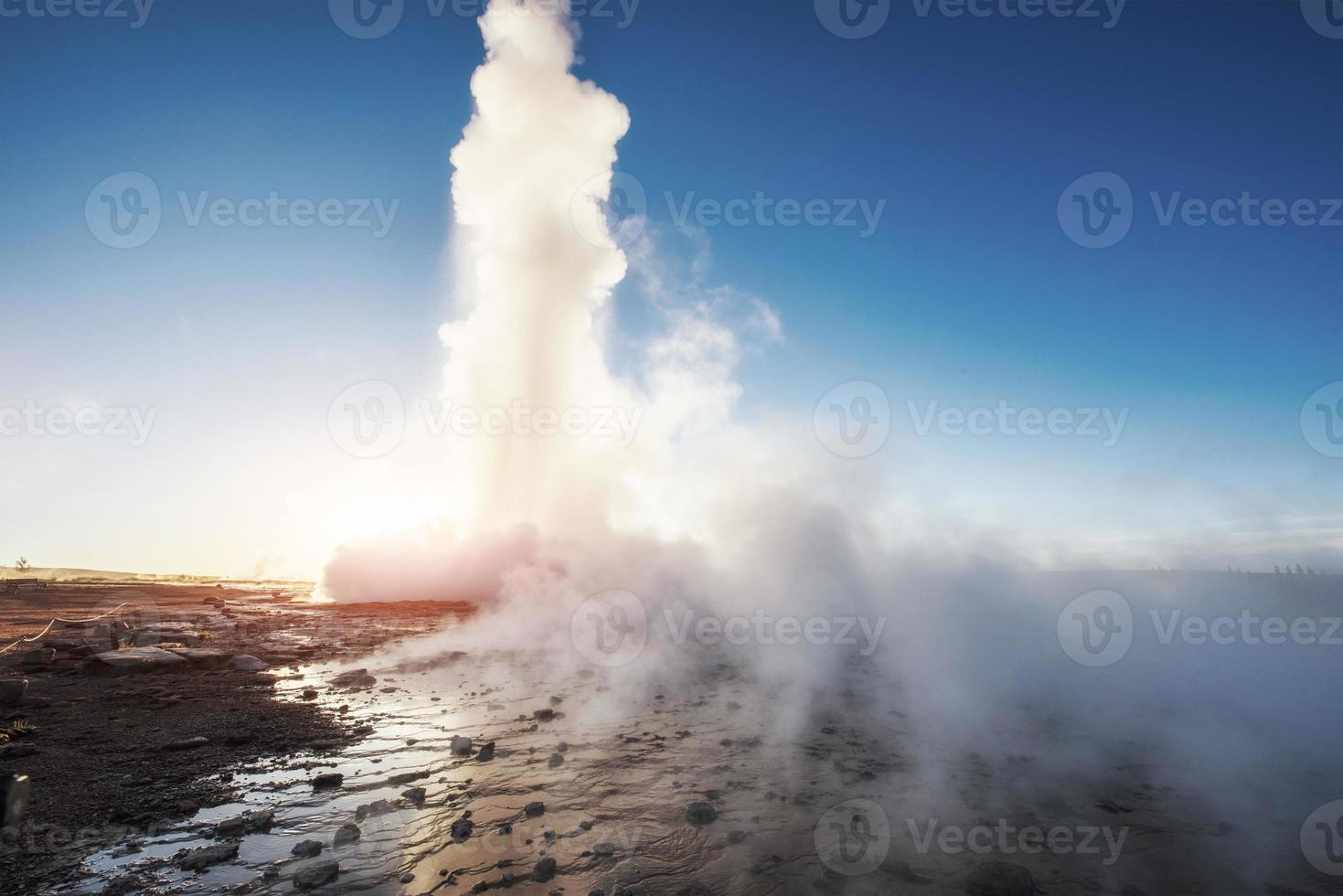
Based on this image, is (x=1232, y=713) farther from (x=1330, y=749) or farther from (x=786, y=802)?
(x=786, y=802)

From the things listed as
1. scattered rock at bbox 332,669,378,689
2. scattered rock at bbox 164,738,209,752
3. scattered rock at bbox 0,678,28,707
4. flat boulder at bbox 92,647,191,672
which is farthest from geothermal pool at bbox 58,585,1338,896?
flat boulder at bbox 92,647,191,672

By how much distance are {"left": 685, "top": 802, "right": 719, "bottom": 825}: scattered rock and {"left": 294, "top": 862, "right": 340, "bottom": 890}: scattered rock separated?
4522mm

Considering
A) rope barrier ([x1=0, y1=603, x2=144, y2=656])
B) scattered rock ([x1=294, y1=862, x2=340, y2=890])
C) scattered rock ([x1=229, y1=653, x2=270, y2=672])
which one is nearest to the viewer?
scattered rock ([x1=294, y1=862, x2=340, y2=890])

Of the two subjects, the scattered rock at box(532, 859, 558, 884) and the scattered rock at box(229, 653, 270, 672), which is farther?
the scattered rock at box(229, 653, 270, 672)

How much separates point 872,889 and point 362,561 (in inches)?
1687

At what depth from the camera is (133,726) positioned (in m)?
10.9

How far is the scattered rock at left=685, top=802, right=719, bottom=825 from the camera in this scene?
7.82 meters

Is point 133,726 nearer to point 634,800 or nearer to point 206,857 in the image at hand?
point 206,857

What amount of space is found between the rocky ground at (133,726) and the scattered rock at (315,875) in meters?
2.46

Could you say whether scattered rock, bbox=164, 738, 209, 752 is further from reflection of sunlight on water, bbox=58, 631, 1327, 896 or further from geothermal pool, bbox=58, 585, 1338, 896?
geothermal pool, bbox=58, 585, 1338, 896

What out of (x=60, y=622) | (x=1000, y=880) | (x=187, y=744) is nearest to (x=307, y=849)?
(x=187, y=744)

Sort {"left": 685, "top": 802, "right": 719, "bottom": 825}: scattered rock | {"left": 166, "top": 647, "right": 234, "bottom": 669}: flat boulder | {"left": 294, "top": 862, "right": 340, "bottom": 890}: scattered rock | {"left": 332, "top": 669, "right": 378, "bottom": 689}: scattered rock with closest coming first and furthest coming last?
1. {"left": 294, "top": 862, "right": 340, "bottom": 890}: scattered rock
2. {"left": 685, "top": 802, "right": 719, "bottom": 825}: scattered rock
3. {"left": 332, "top": 669, "right": 378, "bottom": 689}: scattered rock
4. {"left": 166, "top": 647, "right": 234, "bottom": 669}: flat boulder

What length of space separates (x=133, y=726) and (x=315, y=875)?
8633 mm

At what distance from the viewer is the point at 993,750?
36.0 ft
